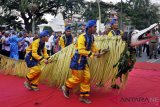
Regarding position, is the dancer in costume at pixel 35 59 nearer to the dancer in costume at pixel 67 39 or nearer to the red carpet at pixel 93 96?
the red carpet at pixel 93 96

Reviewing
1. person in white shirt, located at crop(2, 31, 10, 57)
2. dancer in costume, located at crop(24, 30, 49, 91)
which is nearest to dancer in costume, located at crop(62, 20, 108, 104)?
dancer in costume, located at crop(24, 30, 49, 91)

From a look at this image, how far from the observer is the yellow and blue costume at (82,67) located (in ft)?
17.5

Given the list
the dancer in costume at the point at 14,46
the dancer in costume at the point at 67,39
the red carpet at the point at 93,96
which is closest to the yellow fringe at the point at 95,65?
the red carpet at the point at 93,96

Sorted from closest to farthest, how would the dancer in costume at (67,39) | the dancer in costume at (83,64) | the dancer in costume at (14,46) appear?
1. the dancer in costume at (83,64)
2. the dancer in costume at (67,39)
3. the dancer in costume at (14,46)

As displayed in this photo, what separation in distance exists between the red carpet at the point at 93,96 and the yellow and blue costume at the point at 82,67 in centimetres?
27

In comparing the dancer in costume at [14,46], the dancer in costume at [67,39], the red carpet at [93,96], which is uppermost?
the dancer in costume at [67,39]

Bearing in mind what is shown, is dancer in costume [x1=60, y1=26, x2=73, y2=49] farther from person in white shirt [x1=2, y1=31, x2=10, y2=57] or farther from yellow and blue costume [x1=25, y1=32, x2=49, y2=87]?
person in white shirt [x1=2, y1=31, x2=10, y2=57]

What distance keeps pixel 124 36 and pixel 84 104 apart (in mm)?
1448

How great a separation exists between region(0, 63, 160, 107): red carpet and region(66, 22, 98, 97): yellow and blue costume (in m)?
0.27

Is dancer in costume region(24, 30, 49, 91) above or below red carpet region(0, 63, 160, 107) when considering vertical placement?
above

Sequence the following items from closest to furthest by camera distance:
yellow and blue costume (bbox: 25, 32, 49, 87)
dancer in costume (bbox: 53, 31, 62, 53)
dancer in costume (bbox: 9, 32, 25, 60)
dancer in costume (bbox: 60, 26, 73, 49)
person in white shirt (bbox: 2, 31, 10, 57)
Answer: yellow and blue costume (bbox: 25, 32, 49, 87) → dancer in costume (bbox: 60, 26, 73, 49) → dancer in costume (bbox: 53, 31, 62, 53) → dancer in costume (bbox: 9, 32, 25, 60) → person in white shirt (bbox: 2, 31, 10, 57)

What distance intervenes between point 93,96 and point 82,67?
2.20ft

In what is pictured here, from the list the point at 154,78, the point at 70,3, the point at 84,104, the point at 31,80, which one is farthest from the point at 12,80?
the point at 70,3

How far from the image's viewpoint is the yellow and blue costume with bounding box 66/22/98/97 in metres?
5.33
